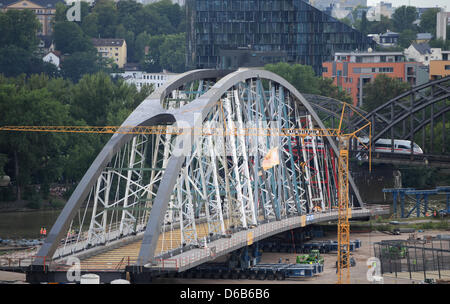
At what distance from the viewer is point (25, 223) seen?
109 m

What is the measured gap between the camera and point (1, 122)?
122000mm

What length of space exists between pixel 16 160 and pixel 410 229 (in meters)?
42.3

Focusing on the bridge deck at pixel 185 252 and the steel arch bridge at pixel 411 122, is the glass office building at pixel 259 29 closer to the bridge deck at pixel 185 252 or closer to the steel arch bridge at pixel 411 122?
the steel arch bridge at pixel 411 122

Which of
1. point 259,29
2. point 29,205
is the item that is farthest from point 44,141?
point 259,29

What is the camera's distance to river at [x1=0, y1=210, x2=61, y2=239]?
100938mm

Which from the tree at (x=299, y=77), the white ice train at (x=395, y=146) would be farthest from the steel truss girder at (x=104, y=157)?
the tree at (x=299, y=77)

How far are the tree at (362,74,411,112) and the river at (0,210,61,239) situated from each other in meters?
63.8

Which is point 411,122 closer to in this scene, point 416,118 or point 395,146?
point 416,118

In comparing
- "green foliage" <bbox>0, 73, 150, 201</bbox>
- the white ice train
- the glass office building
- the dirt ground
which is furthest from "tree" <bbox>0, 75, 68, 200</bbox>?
the glass office building

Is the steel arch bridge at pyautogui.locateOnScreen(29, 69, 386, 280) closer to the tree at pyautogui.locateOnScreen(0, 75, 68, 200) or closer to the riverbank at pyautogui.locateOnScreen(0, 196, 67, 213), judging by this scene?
the riverbank at pyautogui.locateOnScreen(0, 196, 67, 213)

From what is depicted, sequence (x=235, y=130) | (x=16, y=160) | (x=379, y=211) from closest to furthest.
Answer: (x=235, y=130)
(x=379, y=211)
(x=16, y=160)

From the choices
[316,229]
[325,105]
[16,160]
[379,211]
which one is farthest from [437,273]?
[325,105]
